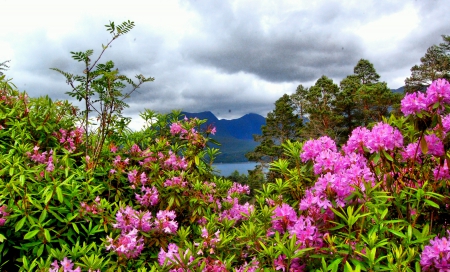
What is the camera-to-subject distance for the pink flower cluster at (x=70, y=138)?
2.87m

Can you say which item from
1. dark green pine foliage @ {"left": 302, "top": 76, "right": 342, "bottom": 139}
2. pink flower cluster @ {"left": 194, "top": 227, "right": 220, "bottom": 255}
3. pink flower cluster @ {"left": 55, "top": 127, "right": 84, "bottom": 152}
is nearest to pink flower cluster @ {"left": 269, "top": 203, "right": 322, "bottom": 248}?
pink flower cluster @ {"left": 194, "top": 227, "right": 220, "bottom": 255}

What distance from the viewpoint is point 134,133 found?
123 inches

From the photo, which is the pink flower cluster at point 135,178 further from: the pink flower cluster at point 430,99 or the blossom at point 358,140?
the pink flower cluster at point 430,99

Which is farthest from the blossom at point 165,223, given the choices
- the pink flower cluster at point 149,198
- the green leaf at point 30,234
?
the green leaf at point 30,234

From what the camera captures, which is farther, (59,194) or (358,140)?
(59,194)

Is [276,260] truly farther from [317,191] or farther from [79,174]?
[79,174]

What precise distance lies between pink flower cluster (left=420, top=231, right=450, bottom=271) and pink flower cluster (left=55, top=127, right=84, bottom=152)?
8.69ft

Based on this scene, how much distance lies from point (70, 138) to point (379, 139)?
8.22ft

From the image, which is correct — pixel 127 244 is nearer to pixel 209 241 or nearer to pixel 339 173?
pixel 209 241

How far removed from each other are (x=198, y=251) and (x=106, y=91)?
158 cm

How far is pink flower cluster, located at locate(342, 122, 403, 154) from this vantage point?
1.59 metres

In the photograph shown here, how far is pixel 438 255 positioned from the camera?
4.28 feet

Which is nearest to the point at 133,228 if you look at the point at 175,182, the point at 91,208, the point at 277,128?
the point at 91,208

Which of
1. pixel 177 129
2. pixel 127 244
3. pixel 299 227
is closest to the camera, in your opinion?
pixel 299 227
